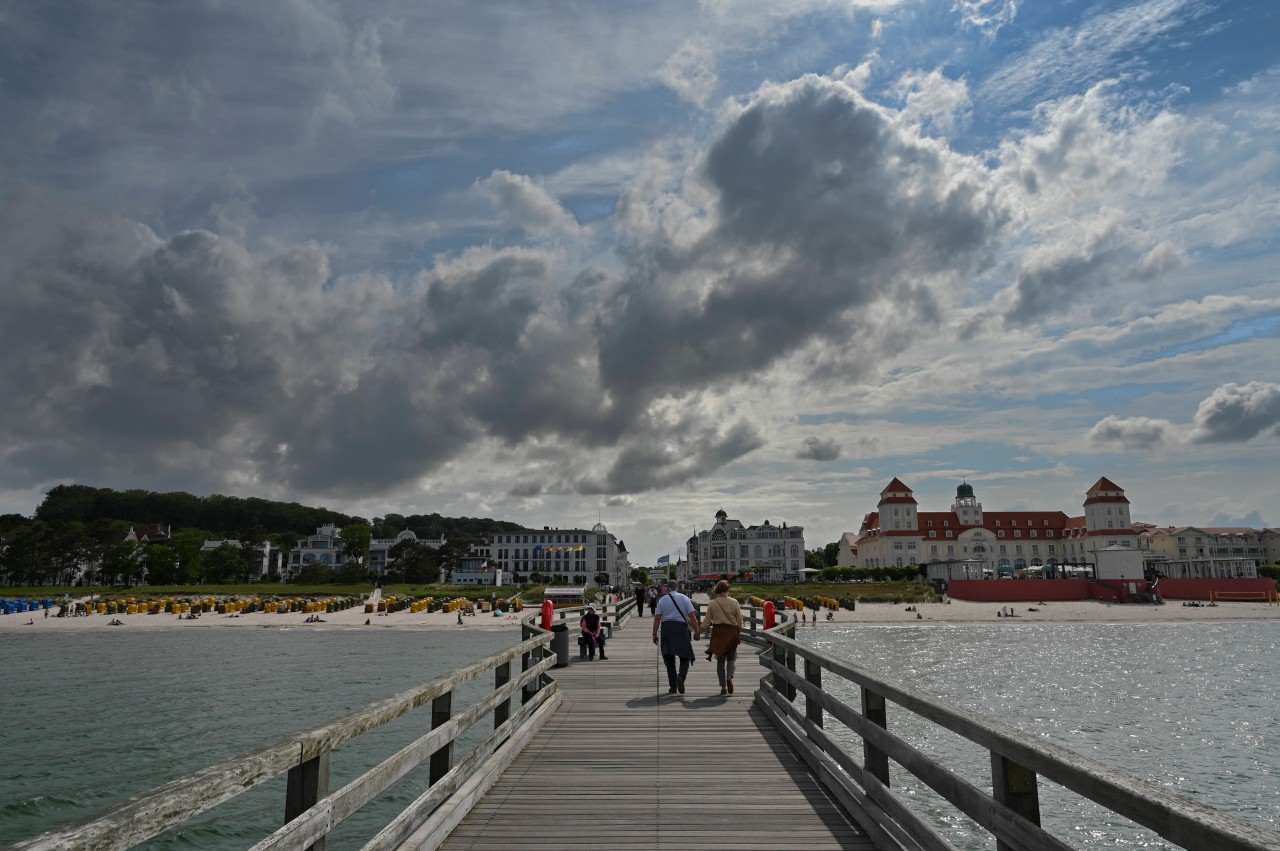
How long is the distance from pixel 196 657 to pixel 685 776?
133ft

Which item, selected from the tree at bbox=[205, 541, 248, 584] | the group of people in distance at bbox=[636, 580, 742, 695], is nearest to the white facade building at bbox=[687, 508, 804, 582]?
the tree at bbox=[205, 541, 248, 584]

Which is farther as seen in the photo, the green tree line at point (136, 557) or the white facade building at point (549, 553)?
the white facade building at point (549, 553)

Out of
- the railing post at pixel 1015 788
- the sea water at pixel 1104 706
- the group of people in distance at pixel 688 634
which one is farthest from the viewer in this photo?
the sea water at pixel 1104 706

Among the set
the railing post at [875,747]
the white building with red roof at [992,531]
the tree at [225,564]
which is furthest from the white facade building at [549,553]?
the railing post at [875,747]

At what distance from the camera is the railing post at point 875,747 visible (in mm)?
5867

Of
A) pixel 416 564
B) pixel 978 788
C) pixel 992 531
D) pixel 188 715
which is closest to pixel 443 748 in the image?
pixel 978 788

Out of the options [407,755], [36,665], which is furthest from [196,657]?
[407,755]

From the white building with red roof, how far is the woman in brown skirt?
130 m

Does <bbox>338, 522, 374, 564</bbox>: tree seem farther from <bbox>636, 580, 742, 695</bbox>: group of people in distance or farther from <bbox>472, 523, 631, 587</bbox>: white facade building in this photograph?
<bbox>636, 580, 742, 695</bbox>: group of people in distance

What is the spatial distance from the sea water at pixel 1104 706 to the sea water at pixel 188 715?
1064 centimetres

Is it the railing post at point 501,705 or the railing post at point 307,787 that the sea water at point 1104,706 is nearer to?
the railing post at point 307,787

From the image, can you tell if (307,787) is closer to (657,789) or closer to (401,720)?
(657,789)

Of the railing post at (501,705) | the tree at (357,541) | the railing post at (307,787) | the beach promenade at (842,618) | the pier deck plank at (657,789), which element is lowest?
the beach promenade at (842,618)

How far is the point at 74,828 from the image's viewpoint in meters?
2.30
